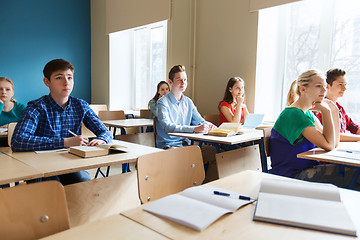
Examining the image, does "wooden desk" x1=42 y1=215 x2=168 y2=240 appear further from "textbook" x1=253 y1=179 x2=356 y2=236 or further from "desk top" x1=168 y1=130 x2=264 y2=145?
"desk top" x1=168 y1=130 x2=264 y2=145

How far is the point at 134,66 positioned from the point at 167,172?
16.4 feet

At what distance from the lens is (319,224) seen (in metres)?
0.76

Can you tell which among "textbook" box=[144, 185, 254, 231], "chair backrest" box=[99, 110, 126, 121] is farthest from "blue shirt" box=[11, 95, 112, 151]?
"chair backrest" box=[99, 110, 126, 121]

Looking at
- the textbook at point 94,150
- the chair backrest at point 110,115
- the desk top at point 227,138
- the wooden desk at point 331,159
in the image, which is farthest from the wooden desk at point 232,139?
the chair backrest at point 110,115

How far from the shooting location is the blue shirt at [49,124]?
1718 millimetres

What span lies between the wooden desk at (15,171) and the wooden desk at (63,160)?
0.10 ft

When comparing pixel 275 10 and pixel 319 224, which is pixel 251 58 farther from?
pixel 319 224

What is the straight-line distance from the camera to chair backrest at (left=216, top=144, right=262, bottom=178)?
186 cm

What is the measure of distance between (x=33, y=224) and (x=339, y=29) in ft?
11.1

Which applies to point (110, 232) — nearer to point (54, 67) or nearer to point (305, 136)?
point (54, 67)

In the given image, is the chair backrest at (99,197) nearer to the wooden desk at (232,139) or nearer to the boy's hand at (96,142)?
the boy's hand at (96,142)

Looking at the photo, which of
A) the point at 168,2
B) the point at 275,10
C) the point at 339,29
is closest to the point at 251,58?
the point at 275,10

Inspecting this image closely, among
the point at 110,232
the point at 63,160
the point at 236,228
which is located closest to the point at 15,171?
the point at 63,160

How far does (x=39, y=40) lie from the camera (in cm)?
564
